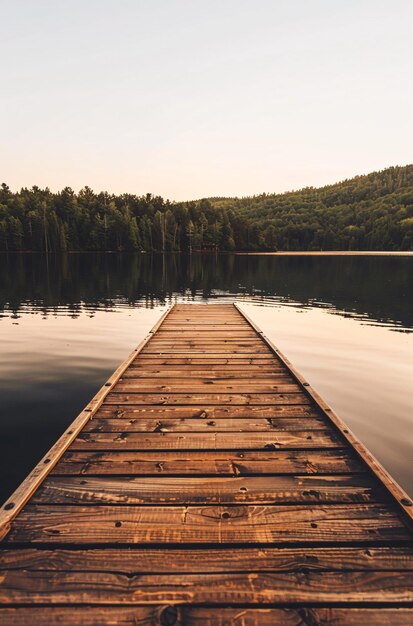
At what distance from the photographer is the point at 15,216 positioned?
373ft

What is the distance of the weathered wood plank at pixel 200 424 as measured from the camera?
4.54 m

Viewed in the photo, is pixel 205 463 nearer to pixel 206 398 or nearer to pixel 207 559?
pixel 207 559

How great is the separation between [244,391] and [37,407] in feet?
14.9

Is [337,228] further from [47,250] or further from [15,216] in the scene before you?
[15,216]

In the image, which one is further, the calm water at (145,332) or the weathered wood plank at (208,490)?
the calm water at (145,332)

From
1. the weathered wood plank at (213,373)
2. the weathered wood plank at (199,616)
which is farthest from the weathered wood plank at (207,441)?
the weathered wood plank at (213,373)

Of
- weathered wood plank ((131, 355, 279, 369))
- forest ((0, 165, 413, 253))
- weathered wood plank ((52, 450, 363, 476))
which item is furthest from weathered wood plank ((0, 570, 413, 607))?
forest ((0, 165, 413, 253))

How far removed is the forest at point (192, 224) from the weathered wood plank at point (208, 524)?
108m

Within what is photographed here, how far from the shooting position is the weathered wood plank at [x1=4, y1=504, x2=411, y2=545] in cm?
274

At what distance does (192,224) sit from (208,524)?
122137 millimetres

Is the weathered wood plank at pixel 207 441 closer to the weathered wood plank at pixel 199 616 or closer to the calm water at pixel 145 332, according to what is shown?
the calm water at pixel 145 332

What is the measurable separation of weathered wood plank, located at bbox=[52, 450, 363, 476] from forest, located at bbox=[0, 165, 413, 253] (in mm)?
107450

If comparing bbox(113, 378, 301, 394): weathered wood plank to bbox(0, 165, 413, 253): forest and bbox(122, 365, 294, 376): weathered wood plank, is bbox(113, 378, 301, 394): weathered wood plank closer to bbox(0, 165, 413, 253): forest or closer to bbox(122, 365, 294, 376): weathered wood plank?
bbox(122, 365, 294, 376): weathered wood plank

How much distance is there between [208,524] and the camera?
114 inches
